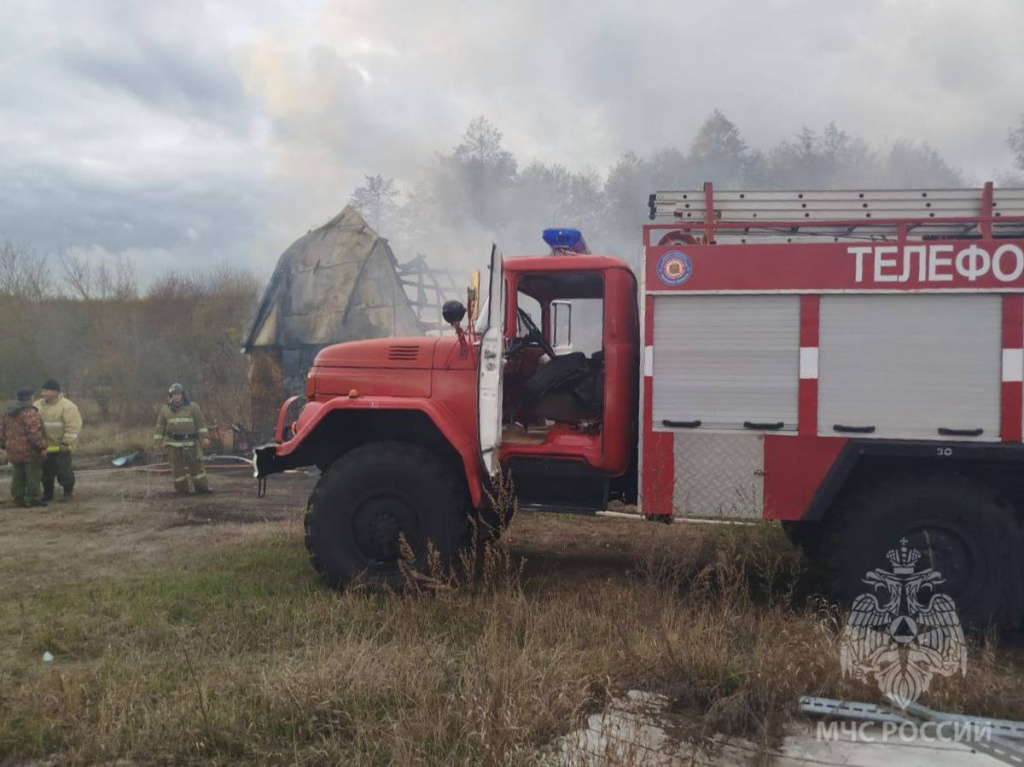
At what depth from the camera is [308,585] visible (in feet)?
16.1

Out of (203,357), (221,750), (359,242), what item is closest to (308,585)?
(221,750)

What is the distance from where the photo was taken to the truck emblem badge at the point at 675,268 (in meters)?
4.44

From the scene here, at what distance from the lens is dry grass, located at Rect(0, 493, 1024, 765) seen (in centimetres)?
284

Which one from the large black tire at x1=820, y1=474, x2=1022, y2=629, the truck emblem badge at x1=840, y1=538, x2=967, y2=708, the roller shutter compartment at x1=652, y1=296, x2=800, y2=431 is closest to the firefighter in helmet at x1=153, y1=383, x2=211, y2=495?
the roller shutter compartment at x1=652, y1=296, x2=800, y2=431

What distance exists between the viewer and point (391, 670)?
10.8ft

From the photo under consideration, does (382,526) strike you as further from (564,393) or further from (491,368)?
(564,393)

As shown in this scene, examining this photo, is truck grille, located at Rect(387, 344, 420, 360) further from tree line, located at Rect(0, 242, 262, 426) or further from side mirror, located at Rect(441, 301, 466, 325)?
tree line, located at Rect(0, 242, 262, 426)

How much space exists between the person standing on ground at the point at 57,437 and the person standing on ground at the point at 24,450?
0.14 meters

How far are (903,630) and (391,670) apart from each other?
288cm

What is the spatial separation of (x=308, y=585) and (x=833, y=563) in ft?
11.0

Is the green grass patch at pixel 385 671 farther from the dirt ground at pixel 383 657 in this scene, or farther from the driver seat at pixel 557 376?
the driver seat at pixel 557 376

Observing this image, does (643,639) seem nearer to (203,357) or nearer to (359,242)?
(359,242)

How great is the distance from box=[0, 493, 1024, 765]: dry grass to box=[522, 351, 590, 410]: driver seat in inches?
50.5

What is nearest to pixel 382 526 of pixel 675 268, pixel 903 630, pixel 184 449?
pixel 675 268
